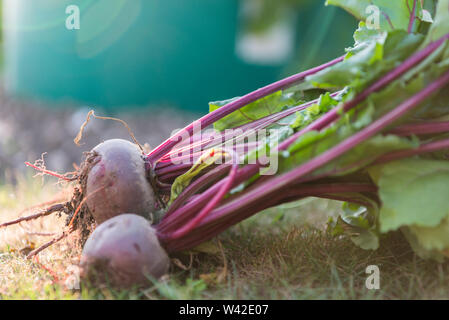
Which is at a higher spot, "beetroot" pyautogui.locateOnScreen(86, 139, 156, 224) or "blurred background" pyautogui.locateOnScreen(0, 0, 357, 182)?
"blurred background" pyautogui.locateOnScreen(0, 0, 357, 182)

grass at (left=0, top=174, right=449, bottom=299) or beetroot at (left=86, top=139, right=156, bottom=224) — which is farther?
beetroot at (left=86, top=139, right=156, bottom=224)

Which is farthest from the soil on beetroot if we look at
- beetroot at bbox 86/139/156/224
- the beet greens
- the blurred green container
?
the beet greens

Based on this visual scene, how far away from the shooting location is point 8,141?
4254 mm

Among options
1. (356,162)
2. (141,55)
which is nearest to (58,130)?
(141,55)

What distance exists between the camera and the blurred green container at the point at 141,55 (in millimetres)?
4926

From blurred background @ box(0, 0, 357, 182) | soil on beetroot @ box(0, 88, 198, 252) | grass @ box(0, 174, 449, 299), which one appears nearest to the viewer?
grass @ box(0, 174, 449, 299)

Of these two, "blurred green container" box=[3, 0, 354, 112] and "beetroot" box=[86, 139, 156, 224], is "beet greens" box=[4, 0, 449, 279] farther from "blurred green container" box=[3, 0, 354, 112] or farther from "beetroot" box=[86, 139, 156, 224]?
"blurred green container" box=[3, 0, 354, 112]

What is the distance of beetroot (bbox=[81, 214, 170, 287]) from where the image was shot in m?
1.40

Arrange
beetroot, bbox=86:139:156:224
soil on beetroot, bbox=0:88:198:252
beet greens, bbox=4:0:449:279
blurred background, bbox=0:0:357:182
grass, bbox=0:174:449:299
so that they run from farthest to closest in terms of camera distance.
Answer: blurred background, bbox=0:0:357:182 → soil on beetroot, bbox=0:88:198:252 → beetroot, bbox=86:139:156:224 → grass, bbox=0:174:449:299 → beet greens, bbox=4:0:449:279

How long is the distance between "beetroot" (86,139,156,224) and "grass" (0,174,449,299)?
0.23 meters

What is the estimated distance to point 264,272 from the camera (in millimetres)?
1582

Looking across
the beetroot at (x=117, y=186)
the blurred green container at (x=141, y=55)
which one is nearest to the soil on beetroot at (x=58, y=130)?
the blurred green container at (x=141, y=55)

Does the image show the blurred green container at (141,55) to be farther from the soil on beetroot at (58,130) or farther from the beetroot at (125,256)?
the beetroot at (125,256)

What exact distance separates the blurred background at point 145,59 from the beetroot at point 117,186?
2952mm
